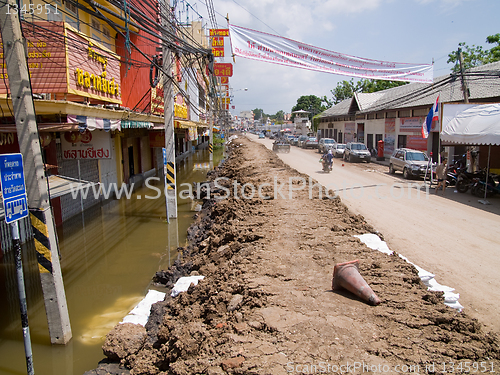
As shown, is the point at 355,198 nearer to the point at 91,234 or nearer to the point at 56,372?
the point at 91,234

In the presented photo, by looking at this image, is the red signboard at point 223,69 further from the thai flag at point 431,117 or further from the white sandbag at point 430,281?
the white sandbag at point 430,281

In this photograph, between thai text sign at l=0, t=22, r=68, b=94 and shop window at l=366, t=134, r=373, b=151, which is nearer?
thai text sign at l=0, t=22, r=68, b=94

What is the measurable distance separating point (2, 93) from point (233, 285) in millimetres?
7318

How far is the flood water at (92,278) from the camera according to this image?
223 inches

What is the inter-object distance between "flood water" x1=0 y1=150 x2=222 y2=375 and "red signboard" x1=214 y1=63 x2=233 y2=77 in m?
24.9

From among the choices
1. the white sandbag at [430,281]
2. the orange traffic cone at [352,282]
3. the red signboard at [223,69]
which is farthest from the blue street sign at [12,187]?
the red signboard at [223,69]

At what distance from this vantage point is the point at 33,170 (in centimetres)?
522

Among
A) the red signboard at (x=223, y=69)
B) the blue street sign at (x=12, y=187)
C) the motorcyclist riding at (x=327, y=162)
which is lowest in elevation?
the motorcyclist riding at (x=327, y=162)

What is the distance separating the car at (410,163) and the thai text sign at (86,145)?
1690cm

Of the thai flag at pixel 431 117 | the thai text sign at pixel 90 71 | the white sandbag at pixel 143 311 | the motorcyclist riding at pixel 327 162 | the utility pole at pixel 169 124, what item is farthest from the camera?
the motorcyclist riding at pixel 327 162

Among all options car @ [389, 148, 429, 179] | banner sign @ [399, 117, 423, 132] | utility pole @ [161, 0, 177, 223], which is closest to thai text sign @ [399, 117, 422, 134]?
banner sign @ [399, 117, 423, 132]

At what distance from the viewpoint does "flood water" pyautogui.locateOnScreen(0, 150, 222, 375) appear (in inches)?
223

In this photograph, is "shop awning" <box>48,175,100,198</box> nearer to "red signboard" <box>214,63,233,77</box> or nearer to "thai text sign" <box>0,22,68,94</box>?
"thai text sign" <box>0,22,68,94</box>

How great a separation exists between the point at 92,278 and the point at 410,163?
1842 centimetres
